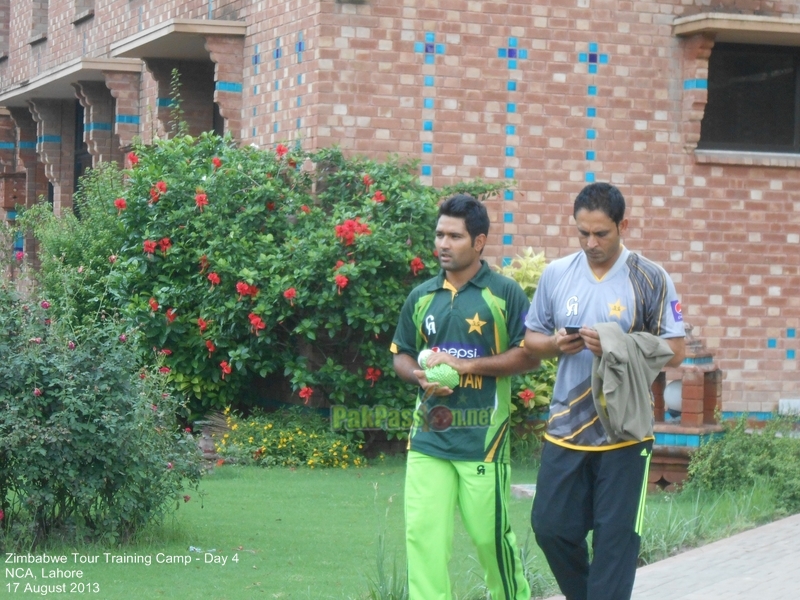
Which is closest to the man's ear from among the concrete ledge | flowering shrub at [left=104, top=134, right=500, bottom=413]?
flowering shrub at [left=104, top=134, right=500, bottom=413]

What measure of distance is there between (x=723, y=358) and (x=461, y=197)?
8.27m

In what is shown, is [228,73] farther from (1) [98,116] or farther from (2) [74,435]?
(2) [74,435]

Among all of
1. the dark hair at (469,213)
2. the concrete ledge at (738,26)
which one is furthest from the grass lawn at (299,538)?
the concrete ledge at (738,26)

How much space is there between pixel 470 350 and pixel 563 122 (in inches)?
309

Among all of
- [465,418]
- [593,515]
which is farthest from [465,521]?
[593,515]

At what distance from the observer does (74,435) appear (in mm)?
7207

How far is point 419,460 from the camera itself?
18.4ft

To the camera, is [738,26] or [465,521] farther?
[738,26]

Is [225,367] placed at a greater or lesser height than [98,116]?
lesser

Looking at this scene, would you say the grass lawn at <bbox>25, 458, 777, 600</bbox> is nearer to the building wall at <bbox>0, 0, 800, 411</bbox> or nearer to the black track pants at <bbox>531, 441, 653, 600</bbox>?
the black track pants at <bbox>531, 441, 653, 600</bbox>

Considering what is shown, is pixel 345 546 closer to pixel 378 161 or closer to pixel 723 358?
pixel 378 161

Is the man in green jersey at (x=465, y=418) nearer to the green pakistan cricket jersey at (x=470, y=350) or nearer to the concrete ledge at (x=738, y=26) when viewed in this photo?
the green pakistan cricket jersey at (x=470, y=350)

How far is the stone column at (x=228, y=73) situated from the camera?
1398 centimetres

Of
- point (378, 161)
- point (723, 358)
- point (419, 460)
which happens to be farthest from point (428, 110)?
point (419, 460)
